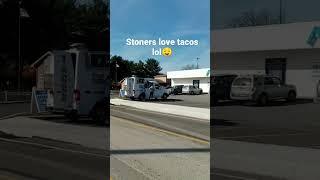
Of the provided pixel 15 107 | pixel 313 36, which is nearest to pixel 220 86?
pixel 313 36

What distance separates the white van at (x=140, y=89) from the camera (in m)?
2.55

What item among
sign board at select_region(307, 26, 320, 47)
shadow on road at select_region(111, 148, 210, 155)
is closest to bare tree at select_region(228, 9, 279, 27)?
sign board at select_region(307, 26, 320, 47)

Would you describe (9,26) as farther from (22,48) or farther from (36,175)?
(36,175)

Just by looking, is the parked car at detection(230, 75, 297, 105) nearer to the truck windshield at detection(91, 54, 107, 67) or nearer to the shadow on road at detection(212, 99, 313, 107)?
the shadow on road at detection(212, 99, 313, 107)

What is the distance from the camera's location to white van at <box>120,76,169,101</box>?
8.36 feet

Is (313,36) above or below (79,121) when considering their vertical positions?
above

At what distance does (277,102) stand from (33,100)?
5.15ft

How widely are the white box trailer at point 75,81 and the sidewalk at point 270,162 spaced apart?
48.3 inches

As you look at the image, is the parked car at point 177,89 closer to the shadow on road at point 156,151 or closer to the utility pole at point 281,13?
the shadow on road at point 156,151

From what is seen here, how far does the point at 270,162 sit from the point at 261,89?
81.1 inches

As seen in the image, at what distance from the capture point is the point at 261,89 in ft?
8.16

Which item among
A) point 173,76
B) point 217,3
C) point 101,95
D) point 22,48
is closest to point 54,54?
point 22,48

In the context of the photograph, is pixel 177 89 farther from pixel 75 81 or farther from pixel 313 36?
pixel 313 36

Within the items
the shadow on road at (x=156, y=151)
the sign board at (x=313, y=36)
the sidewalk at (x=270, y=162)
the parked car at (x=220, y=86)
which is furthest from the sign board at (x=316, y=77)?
the sidewalk at (x=270, y=162)
